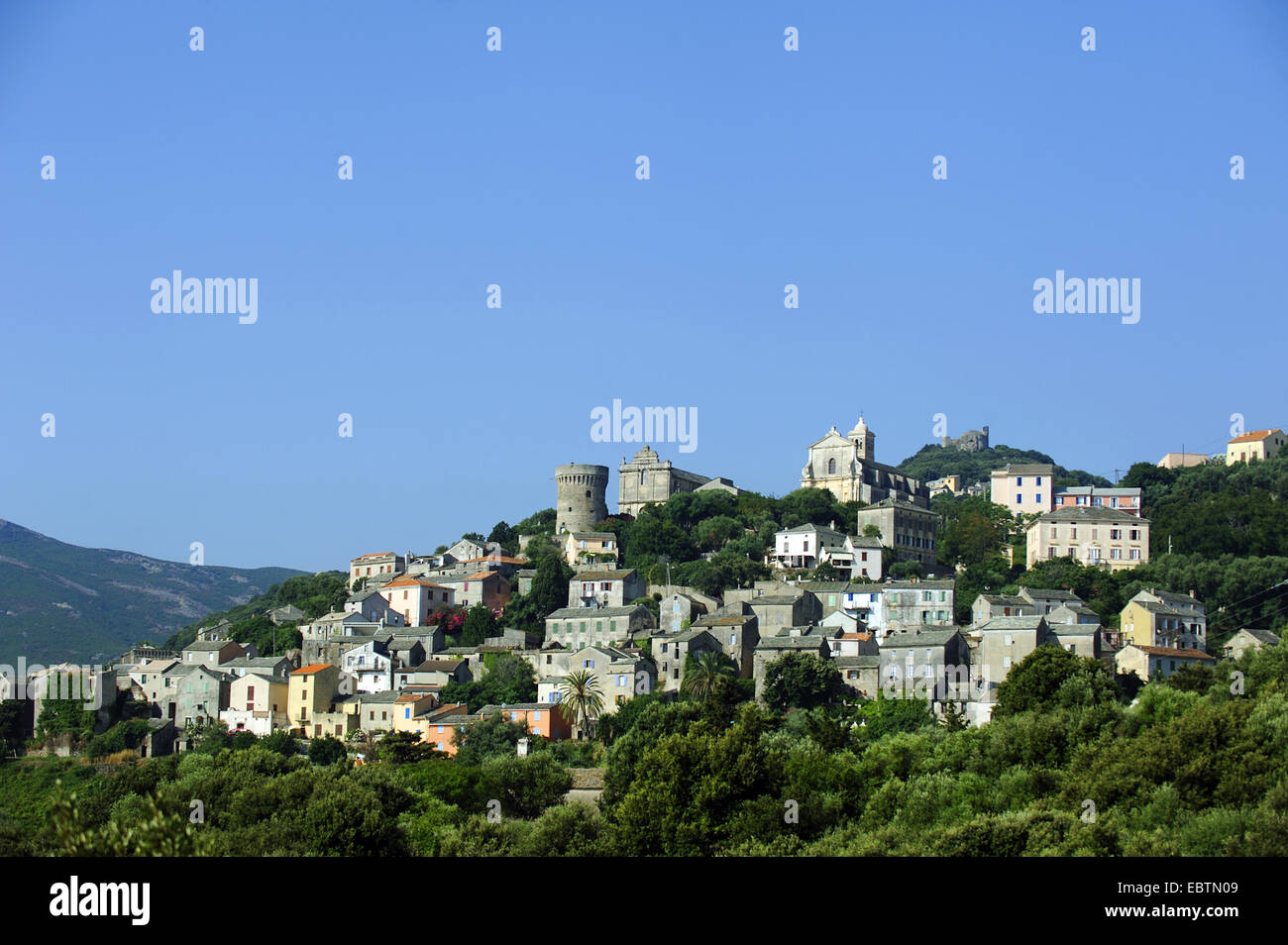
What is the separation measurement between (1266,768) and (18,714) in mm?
65984

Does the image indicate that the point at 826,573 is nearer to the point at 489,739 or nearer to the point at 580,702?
the point at 580,702

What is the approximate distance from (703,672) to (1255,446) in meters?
76.1

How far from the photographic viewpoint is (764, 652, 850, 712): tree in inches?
2638

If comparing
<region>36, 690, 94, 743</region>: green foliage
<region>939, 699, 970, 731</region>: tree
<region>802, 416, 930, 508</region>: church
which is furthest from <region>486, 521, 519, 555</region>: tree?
<region>939, 699, 970, 731</region>: tree

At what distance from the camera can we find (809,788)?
164ft

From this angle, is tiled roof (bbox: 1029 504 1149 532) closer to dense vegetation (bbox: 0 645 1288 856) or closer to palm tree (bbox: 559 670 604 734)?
dense vegetation (bbox: 0 645 1288 856)

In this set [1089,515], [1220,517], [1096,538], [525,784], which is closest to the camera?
[525,784]

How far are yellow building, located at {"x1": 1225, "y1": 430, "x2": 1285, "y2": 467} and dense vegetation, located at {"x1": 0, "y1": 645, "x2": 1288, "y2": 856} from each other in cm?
7227

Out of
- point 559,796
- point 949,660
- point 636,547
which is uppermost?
point 636,547

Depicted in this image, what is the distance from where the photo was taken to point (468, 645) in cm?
8519

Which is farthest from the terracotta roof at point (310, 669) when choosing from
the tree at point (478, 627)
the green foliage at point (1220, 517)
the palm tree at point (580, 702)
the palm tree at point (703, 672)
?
the green foliage at point (1220, 517)

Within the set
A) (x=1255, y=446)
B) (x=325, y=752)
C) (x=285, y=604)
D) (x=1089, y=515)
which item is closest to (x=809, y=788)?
(x=325, y=752)
